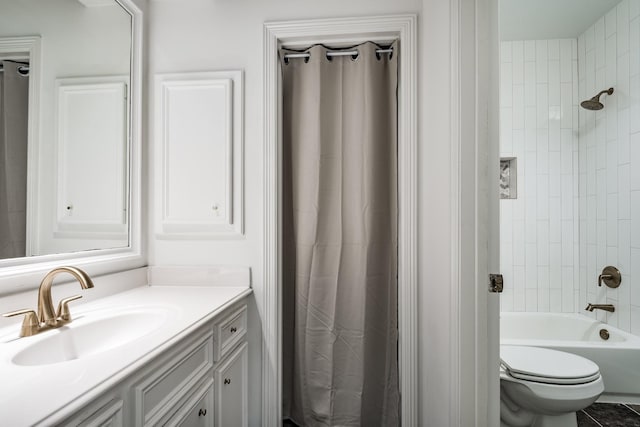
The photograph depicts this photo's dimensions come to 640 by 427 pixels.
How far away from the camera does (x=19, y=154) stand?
3.48 ft

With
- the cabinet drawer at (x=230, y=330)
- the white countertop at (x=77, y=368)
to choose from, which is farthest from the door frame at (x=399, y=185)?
the white countertop at (x=77, y=368)

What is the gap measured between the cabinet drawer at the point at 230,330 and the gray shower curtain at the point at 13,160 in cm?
76

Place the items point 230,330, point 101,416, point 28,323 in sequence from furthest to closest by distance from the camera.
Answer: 1. point 230,330
2. point 28,323
3. point 101,416

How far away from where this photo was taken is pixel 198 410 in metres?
1.11

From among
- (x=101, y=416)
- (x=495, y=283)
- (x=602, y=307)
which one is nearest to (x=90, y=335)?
(x=101, y=416)

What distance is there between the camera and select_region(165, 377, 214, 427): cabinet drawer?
3.26ft

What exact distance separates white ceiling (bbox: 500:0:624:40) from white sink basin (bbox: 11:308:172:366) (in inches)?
108

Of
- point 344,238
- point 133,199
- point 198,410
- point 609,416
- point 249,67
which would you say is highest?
point 249,67

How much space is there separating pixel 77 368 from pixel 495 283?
1247 mm

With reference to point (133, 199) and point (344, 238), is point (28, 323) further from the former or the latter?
point (344, 238)

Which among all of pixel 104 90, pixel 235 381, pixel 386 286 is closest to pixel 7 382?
pixel 235 381

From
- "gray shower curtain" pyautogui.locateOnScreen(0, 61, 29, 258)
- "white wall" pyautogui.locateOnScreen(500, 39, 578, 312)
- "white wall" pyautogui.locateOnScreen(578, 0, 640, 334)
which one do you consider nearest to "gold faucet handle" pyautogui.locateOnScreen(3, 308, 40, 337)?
"gray shower curtain" pyautogui.locateOnScreen(0, 61, 29, 258)

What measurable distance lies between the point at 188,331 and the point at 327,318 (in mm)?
895

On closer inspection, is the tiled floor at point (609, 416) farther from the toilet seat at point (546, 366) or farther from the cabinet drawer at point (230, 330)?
the cabinet drawer at point (230, 330)
